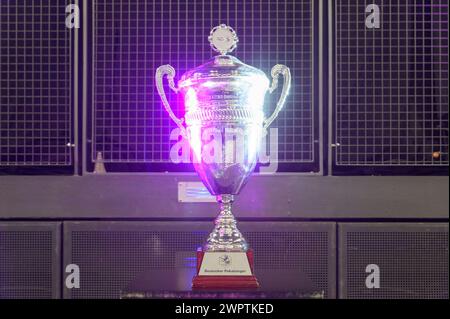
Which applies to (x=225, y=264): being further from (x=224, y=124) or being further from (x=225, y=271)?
(x=224, y=124)

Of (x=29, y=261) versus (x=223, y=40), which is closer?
(x=223, y=40)

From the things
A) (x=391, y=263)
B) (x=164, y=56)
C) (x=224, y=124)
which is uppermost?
(x=164, y=56)

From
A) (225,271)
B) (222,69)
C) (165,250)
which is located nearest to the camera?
(225,271)

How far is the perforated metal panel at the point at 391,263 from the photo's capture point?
2260mm

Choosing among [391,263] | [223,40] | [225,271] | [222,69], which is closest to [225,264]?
[225,271]

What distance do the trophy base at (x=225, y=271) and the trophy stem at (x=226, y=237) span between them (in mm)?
27

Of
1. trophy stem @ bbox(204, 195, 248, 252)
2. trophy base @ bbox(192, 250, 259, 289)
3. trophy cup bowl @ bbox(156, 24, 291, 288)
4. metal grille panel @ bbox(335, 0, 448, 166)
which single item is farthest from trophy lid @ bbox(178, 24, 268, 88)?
metal grille panel @ bbox(335, 0, 448, 166)

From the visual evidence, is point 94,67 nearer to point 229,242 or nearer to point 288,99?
point 288,99

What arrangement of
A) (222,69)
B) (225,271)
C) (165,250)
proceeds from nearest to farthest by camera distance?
(225,271), (222,69), (165,250)

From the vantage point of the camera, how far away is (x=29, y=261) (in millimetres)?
2262

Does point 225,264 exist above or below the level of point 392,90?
below

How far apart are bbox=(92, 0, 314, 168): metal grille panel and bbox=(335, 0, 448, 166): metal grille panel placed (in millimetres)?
132

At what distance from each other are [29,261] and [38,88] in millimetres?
627

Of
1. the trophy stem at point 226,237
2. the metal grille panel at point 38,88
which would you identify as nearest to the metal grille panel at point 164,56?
the metal grille panel at point 38,88
